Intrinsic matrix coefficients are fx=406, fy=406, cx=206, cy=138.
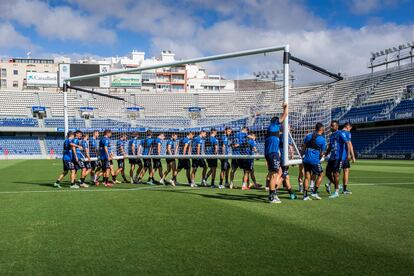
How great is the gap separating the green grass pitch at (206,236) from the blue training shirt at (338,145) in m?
1.42

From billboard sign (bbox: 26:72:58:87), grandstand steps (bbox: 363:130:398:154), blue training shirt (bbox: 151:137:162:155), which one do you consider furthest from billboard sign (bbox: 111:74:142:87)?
blue training shirt (bbox: 151:137:162:155)

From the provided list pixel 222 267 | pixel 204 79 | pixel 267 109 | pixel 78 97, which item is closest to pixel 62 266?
pixel 222 267

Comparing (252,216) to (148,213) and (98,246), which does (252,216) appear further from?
(98,246)

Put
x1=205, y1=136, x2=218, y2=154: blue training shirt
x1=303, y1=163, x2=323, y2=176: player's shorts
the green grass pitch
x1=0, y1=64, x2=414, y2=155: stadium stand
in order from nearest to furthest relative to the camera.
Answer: the green grass pitch
x1=303, y1=163, x2=323, y2=176: player's shorts
x1=205, y1=136, x2=218, y2=154: blue training shirt
x1=0, y1=64, x2=414, y2=155: stadium stand

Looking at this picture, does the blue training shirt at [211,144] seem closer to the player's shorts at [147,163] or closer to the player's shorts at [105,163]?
the player's shorts at [147,163]

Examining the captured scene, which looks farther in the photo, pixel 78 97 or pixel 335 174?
pixel 78 97

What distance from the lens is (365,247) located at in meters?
5.24

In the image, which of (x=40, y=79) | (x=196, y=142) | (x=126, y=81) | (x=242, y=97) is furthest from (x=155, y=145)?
(x=40, y=79)

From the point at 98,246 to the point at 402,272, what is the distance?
362 centimetres

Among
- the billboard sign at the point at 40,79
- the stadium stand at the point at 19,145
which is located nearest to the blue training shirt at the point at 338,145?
the stadium stand at the point at 19,145

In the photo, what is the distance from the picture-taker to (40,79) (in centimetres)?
5903

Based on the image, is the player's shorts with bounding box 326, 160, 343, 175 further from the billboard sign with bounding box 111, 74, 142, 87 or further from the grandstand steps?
the billboard sign with bounding box 111, 74, 142, 87

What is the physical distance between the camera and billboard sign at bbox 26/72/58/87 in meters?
58.4

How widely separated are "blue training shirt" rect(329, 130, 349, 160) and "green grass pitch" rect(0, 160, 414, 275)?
1.42m
